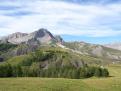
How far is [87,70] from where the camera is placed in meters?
175

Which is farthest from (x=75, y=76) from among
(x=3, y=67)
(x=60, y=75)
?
(x=3, y=67)

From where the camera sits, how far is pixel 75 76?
162 meters

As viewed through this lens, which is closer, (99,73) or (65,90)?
(65,90)

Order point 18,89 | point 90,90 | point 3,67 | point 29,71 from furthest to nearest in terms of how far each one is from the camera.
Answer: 1. point 29,71
2. point 3,67
3. point 90,90
4. point 18,89

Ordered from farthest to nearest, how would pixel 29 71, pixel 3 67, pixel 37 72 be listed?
1. pixel 37 72
2. pixel 29 71
3. pixel 3 67

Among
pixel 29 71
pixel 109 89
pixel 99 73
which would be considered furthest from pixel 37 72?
pixel 109 89

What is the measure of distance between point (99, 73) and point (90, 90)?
343 ft

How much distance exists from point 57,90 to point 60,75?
10162cm

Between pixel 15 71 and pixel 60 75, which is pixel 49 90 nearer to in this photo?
pixel 15 71

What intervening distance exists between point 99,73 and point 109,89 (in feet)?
333

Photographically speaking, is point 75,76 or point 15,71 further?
point 75,76

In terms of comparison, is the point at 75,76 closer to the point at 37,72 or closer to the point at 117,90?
the point at 37,72

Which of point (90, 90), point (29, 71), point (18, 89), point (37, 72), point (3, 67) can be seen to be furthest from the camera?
point (37, 72)

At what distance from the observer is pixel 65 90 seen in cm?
6788
